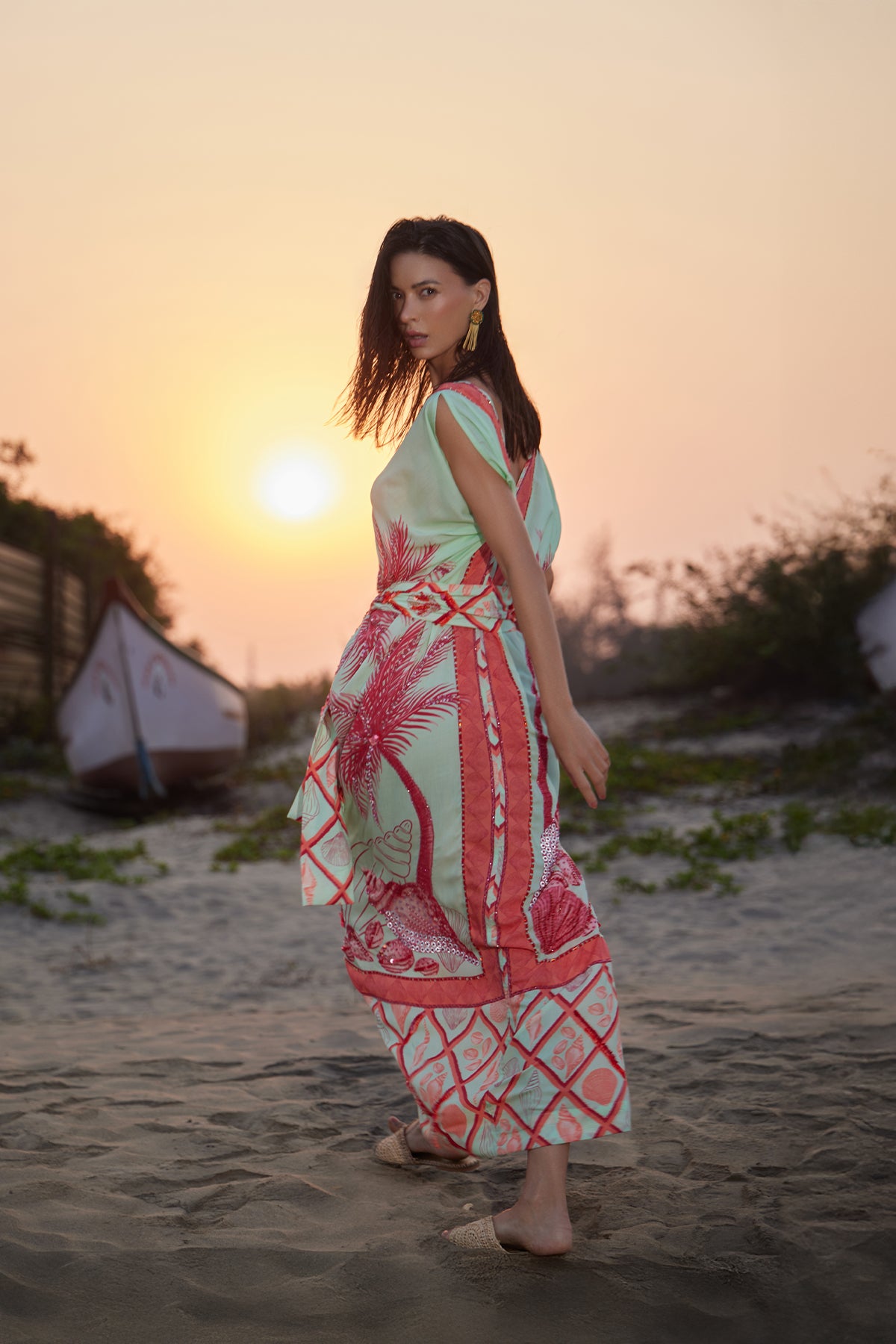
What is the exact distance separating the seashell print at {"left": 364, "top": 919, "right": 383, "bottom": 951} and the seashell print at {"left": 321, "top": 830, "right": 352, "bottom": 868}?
0.12 metres

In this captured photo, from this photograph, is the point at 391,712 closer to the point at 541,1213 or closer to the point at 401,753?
the point at 401,753

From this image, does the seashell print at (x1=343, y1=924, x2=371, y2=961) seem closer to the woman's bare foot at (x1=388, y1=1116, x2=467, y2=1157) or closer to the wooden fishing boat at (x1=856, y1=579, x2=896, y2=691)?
the woman's bare foot at (x1=388, y1=1116, x2=467, y2=1157)

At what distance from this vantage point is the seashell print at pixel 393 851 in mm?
1854

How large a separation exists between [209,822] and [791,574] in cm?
602

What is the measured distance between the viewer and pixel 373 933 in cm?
195

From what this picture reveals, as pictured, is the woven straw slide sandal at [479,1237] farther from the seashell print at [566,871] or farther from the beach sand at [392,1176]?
the seashell print at [566,871]

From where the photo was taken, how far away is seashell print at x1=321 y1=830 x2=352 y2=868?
6.39 feet

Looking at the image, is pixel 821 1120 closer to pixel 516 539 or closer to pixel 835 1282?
pixel 835 1282

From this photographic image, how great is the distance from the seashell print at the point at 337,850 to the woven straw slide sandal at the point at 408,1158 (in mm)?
642

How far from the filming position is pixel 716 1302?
5.11 ft

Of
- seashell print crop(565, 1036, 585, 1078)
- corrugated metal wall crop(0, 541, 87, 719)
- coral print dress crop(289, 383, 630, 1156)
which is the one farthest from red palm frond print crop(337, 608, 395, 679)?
corrugated metal wall crop(0, 541, 87, 719)

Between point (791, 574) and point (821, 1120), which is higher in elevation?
point (791, 574)

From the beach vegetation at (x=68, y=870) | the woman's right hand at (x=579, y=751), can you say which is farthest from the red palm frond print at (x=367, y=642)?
the beach vegetation at (x=68, y=870)

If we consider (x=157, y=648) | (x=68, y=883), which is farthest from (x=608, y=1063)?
(x=157, y=648)
